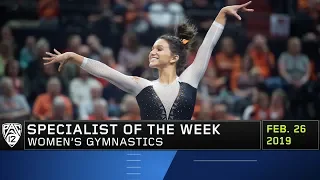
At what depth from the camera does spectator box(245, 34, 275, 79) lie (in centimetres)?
902

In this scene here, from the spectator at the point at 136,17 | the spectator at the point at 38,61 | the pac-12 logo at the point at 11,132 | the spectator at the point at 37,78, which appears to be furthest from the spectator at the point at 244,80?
the pac-12 logo at the point at 11,132

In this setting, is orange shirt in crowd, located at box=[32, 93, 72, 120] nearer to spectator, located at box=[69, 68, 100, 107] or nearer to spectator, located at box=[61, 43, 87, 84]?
spectator, located at box=[69, 68, 100, 107]

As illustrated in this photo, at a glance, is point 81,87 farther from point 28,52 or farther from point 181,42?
point 181,42

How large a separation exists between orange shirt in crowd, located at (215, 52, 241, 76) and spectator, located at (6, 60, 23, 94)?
2240 mm

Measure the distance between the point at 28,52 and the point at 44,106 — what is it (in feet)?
3.78

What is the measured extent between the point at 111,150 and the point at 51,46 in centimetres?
414

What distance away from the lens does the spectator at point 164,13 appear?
941cm

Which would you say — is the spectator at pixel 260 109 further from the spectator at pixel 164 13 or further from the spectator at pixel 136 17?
the spectator at pixel 136 17

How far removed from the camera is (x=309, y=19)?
9555 millimetres

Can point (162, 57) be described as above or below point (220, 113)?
above

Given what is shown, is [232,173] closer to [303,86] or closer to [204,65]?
[204,65]

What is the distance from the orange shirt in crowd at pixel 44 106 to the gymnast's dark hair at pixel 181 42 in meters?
2.81

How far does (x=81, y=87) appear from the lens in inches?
332

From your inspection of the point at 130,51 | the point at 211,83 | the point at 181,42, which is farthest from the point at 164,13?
the point at 181,42
